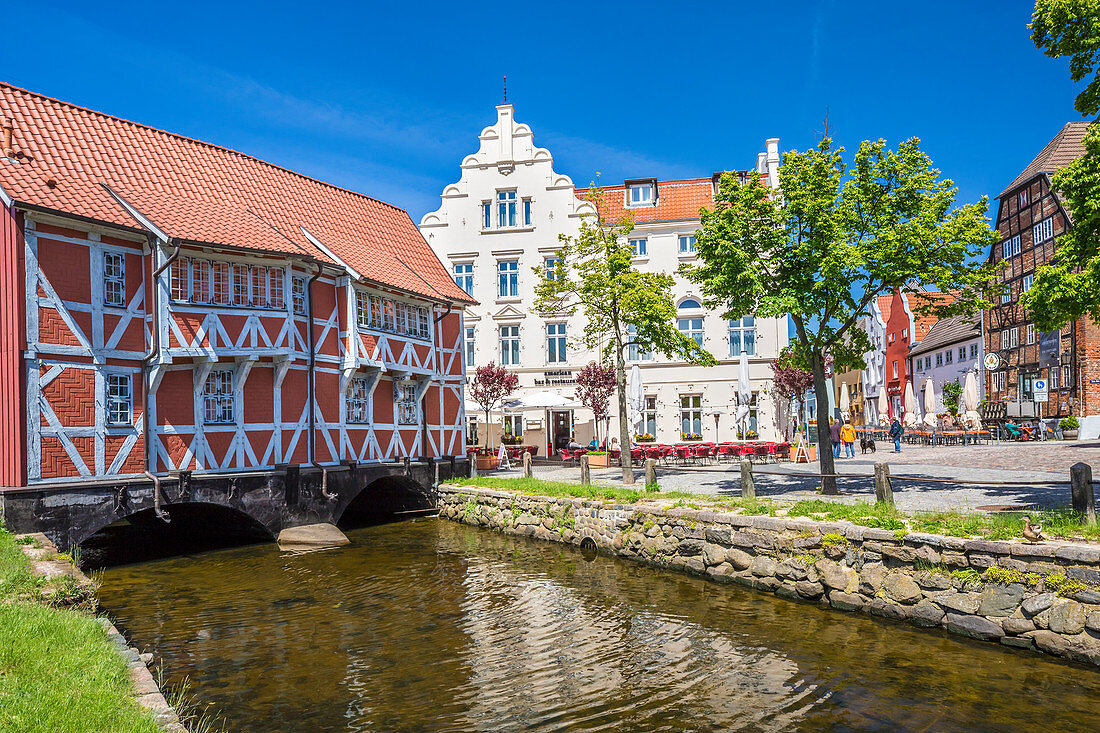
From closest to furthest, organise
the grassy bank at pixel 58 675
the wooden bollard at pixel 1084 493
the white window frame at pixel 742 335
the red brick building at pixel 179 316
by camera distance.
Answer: the grassy bank at pixel 58 675
the wooden bollard at pixel 1084 493
the red brick building at pixel 179 316
the white window frame at pixel 742 335

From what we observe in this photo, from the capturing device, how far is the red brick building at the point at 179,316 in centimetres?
1462

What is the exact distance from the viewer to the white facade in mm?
35969

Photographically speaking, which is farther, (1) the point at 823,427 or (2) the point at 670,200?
(2) the point at 670,200

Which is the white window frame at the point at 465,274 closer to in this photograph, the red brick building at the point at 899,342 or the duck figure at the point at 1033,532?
the duck figure at the point at 1033,532

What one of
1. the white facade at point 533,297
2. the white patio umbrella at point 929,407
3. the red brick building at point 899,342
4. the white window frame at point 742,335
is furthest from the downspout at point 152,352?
the red brick building at point 899,342

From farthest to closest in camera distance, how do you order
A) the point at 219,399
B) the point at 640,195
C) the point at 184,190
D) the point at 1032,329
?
the point at 640,195 < the point at 1032,329 < the point at 184,190 < the point at 219,399

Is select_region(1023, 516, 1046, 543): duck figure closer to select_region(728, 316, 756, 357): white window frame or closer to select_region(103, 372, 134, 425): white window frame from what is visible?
select_region(103, 372, 134, 425): white window frame

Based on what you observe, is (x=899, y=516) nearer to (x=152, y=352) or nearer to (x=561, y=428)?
(x=152, y=352)

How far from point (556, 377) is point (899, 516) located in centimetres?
2570

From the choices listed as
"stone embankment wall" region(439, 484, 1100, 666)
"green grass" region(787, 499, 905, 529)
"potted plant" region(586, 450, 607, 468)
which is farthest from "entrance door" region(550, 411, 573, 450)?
"green grass" region(787, 499, 905, 529)

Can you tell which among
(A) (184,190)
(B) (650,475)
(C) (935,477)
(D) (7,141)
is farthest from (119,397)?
(C) (935,477)

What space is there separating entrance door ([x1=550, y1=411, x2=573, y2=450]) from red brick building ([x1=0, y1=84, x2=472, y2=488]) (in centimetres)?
1299

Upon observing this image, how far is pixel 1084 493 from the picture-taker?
32.0 feet

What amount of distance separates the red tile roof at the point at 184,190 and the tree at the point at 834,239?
10.2m
